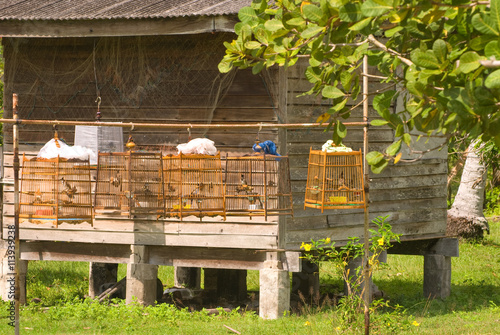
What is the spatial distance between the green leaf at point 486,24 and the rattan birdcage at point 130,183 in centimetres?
544

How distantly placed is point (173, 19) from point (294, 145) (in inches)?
101

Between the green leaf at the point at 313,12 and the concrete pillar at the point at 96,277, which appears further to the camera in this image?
the concrete pillar at the point at 96,277

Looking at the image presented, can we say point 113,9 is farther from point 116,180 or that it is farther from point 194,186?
point 194,186

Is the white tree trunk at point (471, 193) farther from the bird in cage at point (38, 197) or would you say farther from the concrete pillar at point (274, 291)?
the bird in cage at point (38, 197)

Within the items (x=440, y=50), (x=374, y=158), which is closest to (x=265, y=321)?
(x=374, y=158)

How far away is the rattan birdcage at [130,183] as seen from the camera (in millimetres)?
8836

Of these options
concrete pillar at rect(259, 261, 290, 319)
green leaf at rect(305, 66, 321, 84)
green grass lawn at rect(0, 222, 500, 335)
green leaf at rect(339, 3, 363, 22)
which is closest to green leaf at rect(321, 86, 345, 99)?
green leaf at rect(305, 66, 321, 84)

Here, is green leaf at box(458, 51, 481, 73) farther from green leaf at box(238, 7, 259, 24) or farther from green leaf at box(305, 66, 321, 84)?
green leaf at box(238, 7, 259, 24)

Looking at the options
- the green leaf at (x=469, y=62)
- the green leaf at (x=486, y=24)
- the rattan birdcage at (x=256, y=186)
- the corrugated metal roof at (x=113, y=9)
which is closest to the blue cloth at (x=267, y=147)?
the rattan birdcage at (x=256, y=186)

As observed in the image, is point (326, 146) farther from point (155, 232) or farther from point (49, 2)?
point (49, 2)

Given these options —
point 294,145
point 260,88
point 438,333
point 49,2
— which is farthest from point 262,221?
point 49,2

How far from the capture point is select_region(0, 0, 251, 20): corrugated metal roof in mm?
9508

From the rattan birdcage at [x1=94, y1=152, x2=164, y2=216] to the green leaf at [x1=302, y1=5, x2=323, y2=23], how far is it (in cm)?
433

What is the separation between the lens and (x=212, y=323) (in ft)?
33.6
